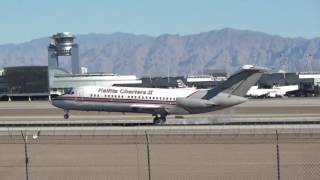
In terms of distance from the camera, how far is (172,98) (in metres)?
58.9

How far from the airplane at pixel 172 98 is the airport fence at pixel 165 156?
13079 millimetres

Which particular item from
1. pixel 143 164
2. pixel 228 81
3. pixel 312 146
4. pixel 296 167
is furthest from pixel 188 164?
pixel 228 81

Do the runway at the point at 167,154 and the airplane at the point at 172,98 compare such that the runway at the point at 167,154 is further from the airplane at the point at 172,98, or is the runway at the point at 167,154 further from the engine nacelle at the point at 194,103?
the engine nacelle at the point at 194,103

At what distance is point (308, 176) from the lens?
80.7ft

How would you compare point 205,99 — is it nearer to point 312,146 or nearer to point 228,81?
point 228,81

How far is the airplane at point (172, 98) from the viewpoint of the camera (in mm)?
57375

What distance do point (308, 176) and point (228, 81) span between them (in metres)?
33.2

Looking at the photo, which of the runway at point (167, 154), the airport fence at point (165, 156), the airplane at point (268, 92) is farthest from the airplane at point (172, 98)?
the airplane at point (268, 92)

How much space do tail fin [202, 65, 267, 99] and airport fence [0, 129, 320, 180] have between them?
1298cm

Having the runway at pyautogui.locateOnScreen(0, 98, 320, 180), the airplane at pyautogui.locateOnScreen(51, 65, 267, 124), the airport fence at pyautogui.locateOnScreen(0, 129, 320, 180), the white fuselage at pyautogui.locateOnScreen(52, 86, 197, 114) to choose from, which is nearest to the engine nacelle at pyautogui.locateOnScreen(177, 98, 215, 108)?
the airplane at pyautogui.locateOnScreen(51, 65, 267, 124)

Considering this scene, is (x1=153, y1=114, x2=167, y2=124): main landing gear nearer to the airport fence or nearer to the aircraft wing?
the aircraft wing

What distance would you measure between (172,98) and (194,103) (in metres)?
2.21

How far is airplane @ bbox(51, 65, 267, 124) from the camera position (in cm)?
5738

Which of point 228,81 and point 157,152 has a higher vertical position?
point 228,81
